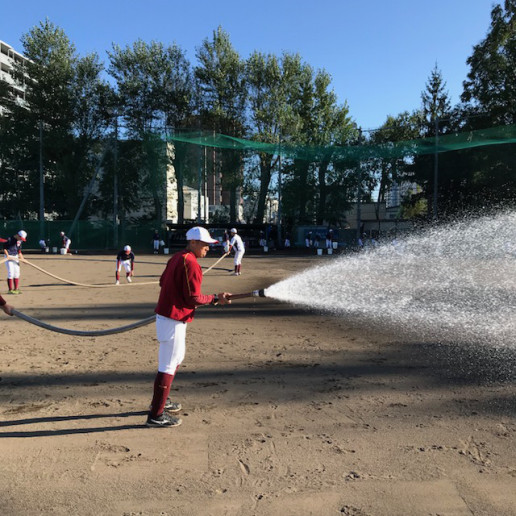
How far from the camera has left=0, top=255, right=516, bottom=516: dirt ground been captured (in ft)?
10.7

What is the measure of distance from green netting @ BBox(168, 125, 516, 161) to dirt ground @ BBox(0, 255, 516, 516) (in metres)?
21.8

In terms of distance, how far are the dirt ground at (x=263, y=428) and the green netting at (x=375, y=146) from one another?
21809 millimetres

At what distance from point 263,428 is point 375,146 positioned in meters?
30.0

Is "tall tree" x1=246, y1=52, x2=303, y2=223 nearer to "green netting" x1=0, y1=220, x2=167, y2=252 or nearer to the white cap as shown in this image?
"green netting" x1=0, y1=220, x2=167, y2=252

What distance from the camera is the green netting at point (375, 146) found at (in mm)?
25188

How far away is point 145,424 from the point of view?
176 inches

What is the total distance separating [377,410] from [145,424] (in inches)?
98.3

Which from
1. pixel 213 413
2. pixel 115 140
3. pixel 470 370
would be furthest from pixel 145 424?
pixel 115 140

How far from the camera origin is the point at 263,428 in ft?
14.5

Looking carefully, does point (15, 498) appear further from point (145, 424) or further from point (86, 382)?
point (86, 382)

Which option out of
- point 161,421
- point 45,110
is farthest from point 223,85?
point 161,421

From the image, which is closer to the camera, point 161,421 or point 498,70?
point 161,421

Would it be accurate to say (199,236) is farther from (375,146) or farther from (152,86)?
(152,86)

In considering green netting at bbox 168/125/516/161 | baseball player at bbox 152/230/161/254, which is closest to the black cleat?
green netting at bbox 168/125/516/161
